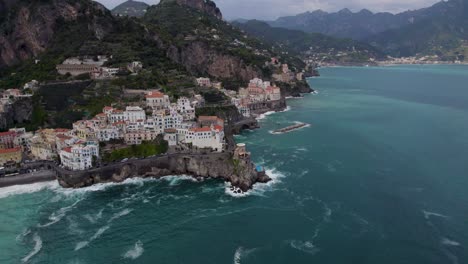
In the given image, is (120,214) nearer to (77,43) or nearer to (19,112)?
(19,112)

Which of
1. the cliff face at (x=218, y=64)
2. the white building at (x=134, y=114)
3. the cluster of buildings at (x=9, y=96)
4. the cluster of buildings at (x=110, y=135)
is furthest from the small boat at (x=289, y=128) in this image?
the cliff face at (x=218, y=64)

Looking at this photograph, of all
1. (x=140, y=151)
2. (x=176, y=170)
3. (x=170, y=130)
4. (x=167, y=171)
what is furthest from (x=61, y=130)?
(x=176, y=170)

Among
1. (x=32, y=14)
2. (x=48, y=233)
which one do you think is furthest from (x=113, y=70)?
(x=48, y=233)

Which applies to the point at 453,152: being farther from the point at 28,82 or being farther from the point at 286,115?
the point at 28,82

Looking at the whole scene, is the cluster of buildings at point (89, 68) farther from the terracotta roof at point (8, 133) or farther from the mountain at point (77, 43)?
the terracotta roof at point (8, 133)

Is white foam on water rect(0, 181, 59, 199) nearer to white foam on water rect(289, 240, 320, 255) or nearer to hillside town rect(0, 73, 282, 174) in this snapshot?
hillside town rect(0, 73, 282, 174)

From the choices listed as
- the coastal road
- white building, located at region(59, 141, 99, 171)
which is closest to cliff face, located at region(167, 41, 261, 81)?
white building, located at region(59, 141, 99, 171)
